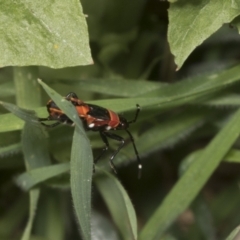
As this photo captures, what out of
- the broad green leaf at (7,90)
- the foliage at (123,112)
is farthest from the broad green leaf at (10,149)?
the broad green leaf at (7,90)

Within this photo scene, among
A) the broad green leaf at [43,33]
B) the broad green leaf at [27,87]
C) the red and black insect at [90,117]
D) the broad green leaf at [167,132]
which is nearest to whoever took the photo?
the broad green leaf at [43,33]

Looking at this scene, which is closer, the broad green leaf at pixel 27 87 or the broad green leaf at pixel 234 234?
the broad green leaf at pixel 234 234

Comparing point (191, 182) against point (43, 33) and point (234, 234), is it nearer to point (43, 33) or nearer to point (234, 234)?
point (234, 234)

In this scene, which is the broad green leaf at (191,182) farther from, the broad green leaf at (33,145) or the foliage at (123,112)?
the broad green leaf at (33,145)

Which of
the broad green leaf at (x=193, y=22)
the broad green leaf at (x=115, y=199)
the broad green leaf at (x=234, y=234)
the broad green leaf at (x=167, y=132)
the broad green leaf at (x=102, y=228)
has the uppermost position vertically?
the broad green leaf at (x=193, y=22)

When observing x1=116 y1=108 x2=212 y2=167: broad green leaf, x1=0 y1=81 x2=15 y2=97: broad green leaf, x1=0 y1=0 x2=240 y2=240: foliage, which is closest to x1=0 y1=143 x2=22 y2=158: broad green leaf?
x1=0 y1=0 x2=240 y2=240: foliage

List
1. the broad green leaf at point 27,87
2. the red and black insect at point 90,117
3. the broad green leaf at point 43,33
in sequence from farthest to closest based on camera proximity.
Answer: the broad green leaf at point 27,87 < the red and black insect at point 90,117 < the broad green leaf at point 43,33

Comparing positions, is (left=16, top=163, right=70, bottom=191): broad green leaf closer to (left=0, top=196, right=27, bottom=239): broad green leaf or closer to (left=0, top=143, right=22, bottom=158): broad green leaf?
(left=0, top=143, right=22, bottom=158): broad green leaf

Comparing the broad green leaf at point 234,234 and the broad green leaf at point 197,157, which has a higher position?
the broad green leaf at point 234,234

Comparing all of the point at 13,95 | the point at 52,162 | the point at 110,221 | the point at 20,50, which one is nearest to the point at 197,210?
the point at 110,221

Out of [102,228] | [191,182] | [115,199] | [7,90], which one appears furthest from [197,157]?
[7,90]
